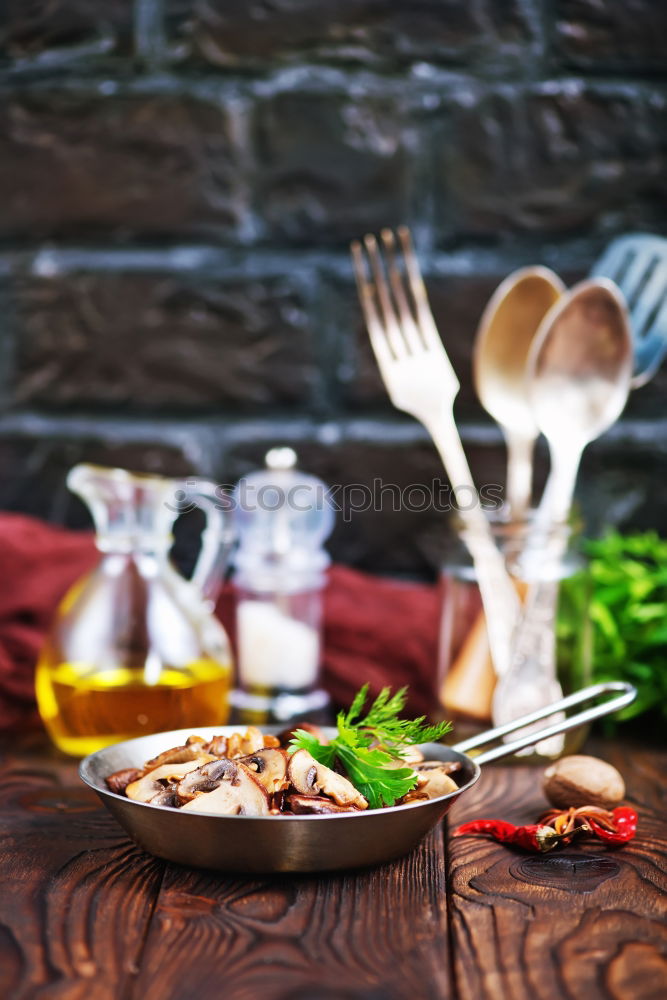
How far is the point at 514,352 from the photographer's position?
937mm

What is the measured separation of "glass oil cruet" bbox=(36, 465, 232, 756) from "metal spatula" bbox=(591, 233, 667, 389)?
0.37m

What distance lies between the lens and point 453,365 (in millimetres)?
1146

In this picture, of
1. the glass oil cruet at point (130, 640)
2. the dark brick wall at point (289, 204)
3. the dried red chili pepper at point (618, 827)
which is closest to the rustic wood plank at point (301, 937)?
the dried red chili pepper at point (618, 827)

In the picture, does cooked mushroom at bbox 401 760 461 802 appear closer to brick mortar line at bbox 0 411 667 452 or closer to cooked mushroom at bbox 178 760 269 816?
cooked mushroom at bbox 178 760 269 816

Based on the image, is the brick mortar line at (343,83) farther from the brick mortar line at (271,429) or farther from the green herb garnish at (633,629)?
the green herb garnish at (633,629)

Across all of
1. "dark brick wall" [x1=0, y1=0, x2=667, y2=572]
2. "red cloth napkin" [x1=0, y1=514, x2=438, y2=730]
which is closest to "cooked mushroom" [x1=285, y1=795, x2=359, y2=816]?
"red cloth napkin" [x1=0, y1=514, x2=438, y2=730]

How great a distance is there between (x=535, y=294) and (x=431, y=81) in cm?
33

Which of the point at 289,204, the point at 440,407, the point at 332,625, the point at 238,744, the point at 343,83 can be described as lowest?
the point at 332,625

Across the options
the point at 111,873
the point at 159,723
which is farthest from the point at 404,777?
the point at 159,723

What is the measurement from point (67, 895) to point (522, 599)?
1.39 feet

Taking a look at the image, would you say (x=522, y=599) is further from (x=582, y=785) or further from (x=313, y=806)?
(x=313, y=806)

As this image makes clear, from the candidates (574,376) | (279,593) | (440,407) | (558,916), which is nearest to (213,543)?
(279,593)

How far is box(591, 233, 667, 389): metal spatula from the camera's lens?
0.91 metres

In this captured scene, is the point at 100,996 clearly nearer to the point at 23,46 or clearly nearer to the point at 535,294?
the point at 535,294
